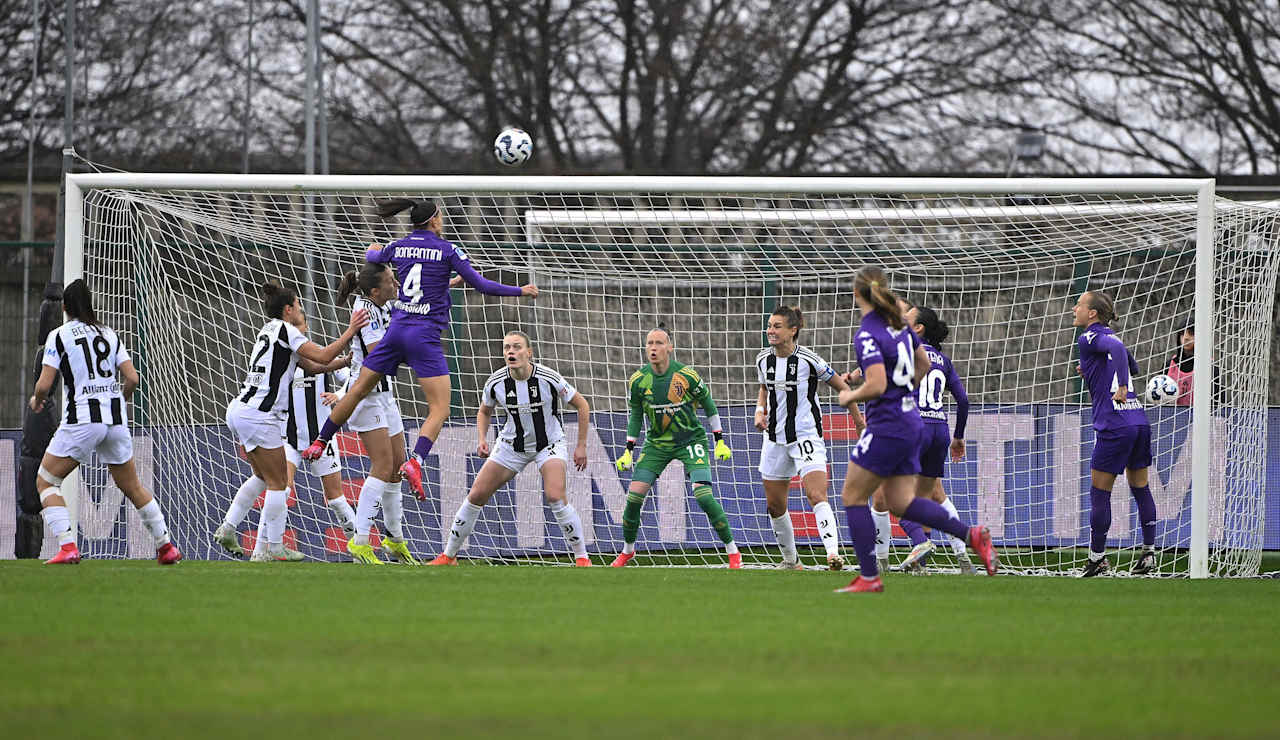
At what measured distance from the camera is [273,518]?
11.6m

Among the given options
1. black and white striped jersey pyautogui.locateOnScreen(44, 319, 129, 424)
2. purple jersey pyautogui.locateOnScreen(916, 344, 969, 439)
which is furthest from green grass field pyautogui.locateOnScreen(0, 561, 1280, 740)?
purple jersey pyautogui.locateOnScreen(916, 344, 969, 439)

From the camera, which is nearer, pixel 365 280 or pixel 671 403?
pixel 365 280

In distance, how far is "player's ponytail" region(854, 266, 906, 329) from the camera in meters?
8.70

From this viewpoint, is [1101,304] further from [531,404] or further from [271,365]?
[271,365]

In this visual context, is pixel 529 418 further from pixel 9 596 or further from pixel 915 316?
pixel 9 596

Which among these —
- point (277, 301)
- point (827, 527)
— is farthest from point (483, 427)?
point (827, 527)

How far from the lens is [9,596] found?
26.9 feet

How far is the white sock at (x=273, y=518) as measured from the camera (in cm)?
1155

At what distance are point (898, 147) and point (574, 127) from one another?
619 centimetres

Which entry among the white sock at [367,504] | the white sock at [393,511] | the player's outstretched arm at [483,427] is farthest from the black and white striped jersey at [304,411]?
the player's outstretched arm at [483,427]

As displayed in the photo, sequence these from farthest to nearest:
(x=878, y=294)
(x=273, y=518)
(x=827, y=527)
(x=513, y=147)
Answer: (x=513, y=147) < (x=827, y=527) < (x=273, y=518) < (x=878, y=294)

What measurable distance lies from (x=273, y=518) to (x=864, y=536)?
15.8 ft

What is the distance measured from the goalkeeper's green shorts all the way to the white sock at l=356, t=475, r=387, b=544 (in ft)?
7.05

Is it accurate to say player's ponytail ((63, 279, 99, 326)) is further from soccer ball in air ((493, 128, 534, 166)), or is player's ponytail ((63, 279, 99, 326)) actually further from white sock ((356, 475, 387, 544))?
soccer ball in air ((493, 128, 534, 166))
